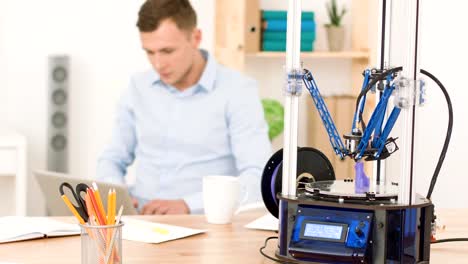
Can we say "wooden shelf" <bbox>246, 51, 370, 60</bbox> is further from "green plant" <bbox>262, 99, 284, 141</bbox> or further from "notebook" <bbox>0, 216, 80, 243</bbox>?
"notebook" <bbox>0, 216, 80, 243</bbox>

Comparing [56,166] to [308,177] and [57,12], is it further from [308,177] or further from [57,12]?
[308,177]

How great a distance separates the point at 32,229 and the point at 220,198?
1.49 ft

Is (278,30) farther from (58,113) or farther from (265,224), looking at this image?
(265,224)

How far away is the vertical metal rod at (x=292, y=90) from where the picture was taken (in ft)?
5.63

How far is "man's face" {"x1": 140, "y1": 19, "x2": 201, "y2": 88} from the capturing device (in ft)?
11.9

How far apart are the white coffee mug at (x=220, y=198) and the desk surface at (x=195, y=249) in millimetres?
45

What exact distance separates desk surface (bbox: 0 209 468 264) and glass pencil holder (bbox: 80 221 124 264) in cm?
13

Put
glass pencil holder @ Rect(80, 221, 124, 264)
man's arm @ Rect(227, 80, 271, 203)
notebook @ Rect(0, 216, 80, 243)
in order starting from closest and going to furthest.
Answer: glass pencil holder @ Rect(80, 221, 124, 264)
notebook @ Rect(0, 216, 80, 243)
man's arm @ Rect(227, 80, 271, 203)

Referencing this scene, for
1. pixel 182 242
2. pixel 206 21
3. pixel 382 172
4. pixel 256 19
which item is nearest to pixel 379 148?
pixel 382 172

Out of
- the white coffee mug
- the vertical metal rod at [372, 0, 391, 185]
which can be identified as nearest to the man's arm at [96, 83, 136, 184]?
the white coffee mug

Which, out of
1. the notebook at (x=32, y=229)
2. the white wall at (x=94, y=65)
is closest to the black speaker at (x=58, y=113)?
the white wall at (x=94, y=65)

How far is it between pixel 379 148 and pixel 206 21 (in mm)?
3220

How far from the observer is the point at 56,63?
15.2 ft

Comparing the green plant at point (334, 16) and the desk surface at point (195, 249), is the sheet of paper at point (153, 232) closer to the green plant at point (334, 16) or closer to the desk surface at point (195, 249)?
the desk surface at point (195, 249)
